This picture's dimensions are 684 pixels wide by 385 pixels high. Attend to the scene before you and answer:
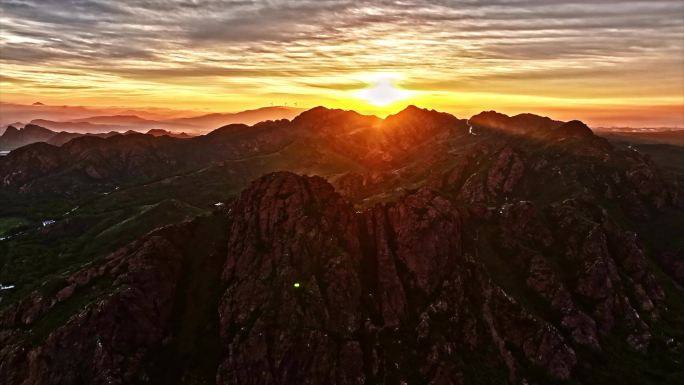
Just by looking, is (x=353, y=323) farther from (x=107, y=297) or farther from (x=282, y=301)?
(x=107, y=297)

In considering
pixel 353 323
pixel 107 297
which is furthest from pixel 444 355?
pixel 107 297

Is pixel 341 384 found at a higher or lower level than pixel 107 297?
lower

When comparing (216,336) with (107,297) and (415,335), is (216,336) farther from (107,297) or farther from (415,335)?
(415,335)

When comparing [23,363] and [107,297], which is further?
[107,297]

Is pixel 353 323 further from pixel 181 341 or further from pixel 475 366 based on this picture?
pixel 181 341

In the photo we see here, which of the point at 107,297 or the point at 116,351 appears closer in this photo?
the point at 116,351

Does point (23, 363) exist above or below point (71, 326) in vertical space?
below

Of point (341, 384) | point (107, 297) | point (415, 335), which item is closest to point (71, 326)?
point (107, 297)
